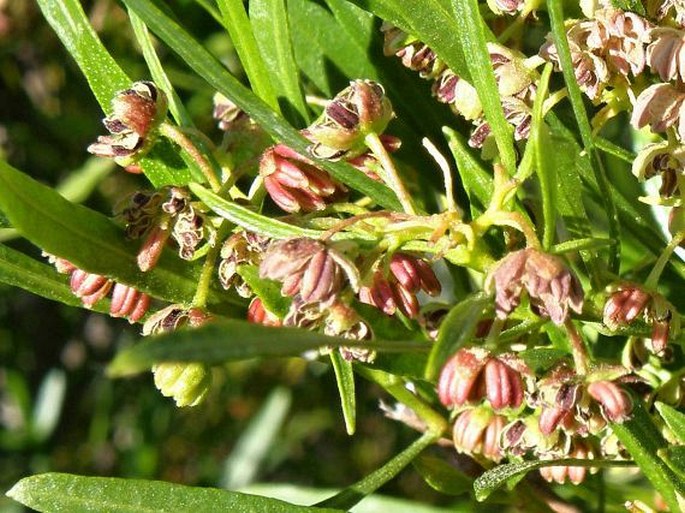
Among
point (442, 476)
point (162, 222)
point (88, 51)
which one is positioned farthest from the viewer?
point (442, 476)

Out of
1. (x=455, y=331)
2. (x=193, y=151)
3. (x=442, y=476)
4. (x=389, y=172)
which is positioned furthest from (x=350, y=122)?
(x=442, y=476)

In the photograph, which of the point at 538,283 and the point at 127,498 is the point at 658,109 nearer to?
the point at 538,283

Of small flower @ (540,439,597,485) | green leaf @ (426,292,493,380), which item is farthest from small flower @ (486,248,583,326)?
small flower @ (540,439,597,485)

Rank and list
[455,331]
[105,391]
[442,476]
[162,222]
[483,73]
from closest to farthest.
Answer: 1. [455,331]
2. [483,73]
3. [162,222]
4. [442,476]
5. [105,391]

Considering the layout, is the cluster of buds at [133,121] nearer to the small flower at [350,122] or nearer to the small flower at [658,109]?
the small flower at [350,122]

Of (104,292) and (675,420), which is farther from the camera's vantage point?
(104,292)

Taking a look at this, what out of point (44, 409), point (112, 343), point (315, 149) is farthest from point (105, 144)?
point (112, 343)

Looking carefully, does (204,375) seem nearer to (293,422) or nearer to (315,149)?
(315,149)

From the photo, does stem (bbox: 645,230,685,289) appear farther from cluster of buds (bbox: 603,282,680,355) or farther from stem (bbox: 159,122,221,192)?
stem (bbox: 159,122,221,192)

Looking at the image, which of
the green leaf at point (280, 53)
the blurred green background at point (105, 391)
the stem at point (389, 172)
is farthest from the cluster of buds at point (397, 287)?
the blurred green background at point (105, 391)
